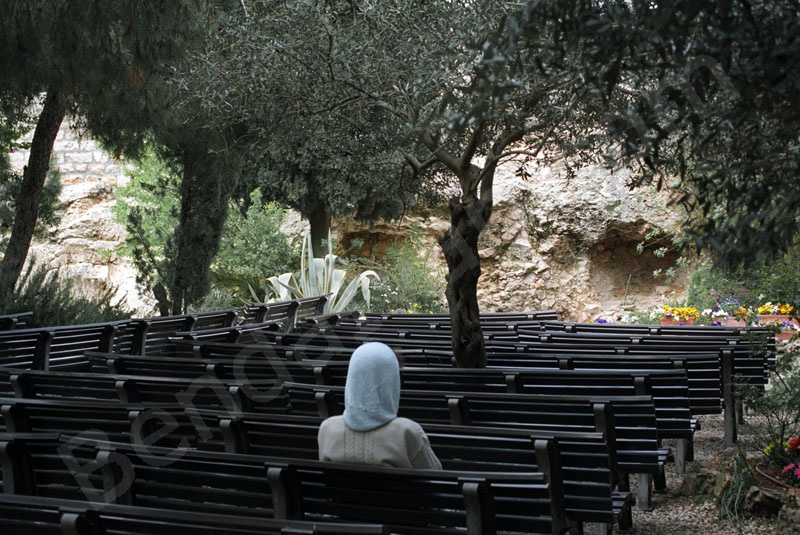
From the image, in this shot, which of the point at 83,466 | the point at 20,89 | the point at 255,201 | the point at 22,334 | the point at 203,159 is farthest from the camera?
the point at 255,201

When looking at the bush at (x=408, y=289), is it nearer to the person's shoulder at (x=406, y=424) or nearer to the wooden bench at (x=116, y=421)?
the wooden bench at (x=116, y=421)

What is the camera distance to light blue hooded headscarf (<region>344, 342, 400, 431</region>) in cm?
312

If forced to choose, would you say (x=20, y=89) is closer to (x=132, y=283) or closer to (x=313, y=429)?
(x=313, y=429)

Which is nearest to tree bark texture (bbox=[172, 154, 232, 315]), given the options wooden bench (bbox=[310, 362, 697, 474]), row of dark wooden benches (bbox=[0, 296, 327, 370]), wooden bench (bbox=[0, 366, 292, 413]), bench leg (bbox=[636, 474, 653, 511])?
row of dark wooden benches (bbox=[0, 296, 327, 370])

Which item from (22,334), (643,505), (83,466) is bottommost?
(643,505)

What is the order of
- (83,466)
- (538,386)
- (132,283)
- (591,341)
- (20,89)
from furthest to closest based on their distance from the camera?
(132,283) < (20,89) < (591,341) < (538,386) < (83,466)

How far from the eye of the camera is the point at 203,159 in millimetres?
11594

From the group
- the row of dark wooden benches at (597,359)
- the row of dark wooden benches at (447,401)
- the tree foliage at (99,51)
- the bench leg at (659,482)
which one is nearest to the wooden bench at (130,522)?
the row of dark wooden benches at (447,401)

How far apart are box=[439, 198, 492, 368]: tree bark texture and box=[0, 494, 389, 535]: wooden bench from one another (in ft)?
12.0

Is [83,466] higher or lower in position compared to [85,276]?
lower

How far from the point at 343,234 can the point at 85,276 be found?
694cm

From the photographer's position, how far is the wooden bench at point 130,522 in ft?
7.21

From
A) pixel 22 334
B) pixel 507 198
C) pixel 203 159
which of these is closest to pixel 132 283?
pixel 507 198

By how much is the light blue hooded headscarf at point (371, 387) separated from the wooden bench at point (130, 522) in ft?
2.68
